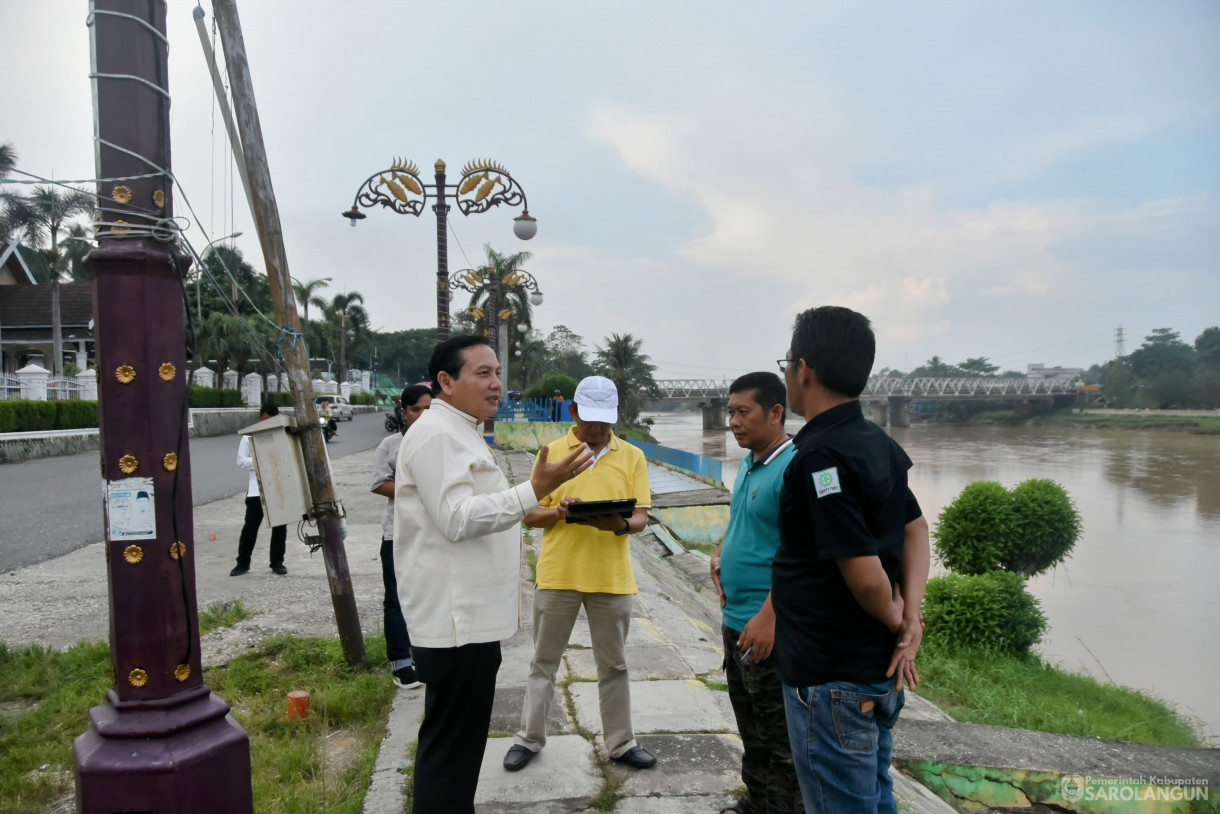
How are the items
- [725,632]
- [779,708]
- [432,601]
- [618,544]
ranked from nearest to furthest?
[432,601] < [779,708] < [725,632] < [618,544]

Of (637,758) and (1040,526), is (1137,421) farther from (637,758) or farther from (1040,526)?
(637,758)

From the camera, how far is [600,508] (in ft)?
9.49

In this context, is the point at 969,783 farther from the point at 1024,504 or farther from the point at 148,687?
the point at 1024,504

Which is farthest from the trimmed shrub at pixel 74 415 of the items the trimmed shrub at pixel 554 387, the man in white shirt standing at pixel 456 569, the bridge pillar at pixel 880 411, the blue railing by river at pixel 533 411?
the bridge pillar at pixel 880 411

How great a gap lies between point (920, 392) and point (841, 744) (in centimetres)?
5551

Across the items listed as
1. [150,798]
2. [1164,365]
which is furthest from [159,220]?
[1164,365]

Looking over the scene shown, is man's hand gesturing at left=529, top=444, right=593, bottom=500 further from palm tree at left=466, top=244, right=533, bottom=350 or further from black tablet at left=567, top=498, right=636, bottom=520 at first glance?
palm tree at left=466, top=244, right=533, bottom=350

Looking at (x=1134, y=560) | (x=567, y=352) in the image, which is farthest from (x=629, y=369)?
(x=1134, y=560)

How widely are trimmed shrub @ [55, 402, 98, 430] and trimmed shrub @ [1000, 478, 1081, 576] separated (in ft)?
65.5

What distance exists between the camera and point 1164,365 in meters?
52.1

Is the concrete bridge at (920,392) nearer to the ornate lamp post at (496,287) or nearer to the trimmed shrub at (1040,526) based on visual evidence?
the ornate lamp post at (496,287)

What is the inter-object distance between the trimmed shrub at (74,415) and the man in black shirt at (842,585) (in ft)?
69.5

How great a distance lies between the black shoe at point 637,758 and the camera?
3.14 metres

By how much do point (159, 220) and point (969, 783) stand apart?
13.9 feet
